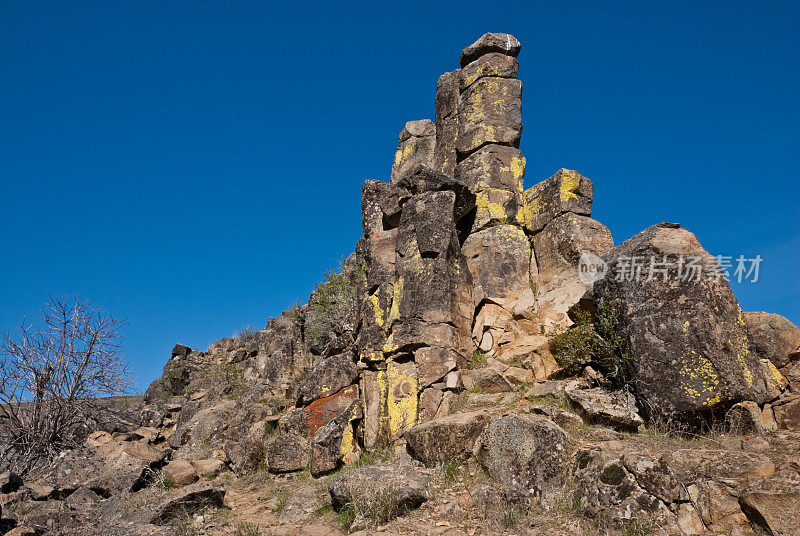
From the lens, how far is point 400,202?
1285cm

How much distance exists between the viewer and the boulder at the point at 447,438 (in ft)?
26.7

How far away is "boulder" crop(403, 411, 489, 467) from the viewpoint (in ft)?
26.7

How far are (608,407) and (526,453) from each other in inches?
73.7

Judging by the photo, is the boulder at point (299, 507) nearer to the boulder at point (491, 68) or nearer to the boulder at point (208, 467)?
the boulder at point (208, 467)

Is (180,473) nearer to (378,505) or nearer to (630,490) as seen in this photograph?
(378,505)

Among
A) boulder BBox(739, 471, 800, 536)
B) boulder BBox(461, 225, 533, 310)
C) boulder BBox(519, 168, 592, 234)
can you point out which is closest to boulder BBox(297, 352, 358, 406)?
boulder BBox(461, 225, 533, 310)

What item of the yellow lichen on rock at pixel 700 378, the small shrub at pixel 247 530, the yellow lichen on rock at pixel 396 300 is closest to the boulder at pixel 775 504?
the yellow lichen on rock at pixel 700 378

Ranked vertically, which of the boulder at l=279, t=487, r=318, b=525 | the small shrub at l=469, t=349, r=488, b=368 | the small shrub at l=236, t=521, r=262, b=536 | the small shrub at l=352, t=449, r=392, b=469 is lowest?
the small shrub at l=236, t=521, r=262, b=536

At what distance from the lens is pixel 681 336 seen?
26.6ft

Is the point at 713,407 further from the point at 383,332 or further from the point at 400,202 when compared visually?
the point at 400,202

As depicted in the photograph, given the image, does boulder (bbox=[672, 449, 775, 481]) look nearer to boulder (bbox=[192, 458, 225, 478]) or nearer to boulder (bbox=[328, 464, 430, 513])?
boulder (bbox=[328, 464, 430, 513])

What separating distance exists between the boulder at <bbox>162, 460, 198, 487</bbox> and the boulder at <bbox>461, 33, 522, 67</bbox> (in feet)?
42.8

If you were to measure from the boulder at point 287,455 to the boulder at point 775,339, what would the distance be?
846 centimetres

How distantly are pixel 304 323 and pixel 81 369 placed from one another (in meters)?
6.06
